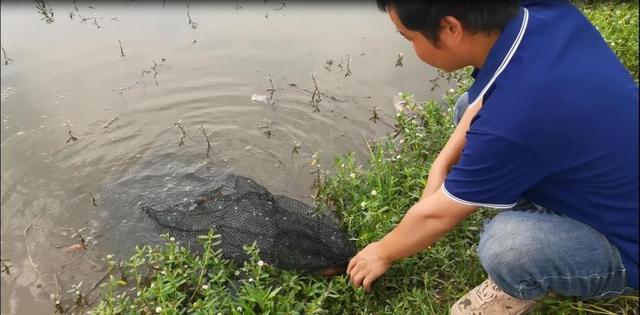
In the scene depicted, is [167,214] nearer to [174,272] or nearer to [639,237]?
[174,272]

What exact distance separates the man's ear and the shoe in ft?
3.71

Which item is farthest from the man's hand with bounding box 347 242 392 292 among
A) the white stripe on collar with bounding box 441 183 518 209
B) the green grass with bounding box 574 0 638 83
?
the green grass with bounding box 574 0 638 83

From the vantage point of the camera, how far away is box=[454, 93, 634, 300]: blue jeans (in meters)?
2.08

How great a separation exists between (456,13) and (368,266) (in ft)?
4.04

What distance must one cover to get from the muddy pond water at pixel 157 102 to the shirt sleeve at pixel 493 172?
2.08 metres

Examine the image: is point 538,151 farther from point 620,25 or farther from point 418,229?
point 620,25

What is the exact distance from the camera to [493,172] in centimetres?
189

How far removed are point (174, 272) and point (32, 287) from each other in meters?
1.10

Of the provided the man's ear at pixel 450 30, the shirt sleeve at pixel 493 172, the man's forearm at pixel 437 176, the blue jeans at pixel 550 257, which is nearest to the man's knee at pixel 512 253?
the blue jeans at pixel 550 257

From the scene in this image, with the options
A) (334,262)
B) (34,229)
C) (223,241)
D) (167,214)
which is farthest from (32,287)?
(334,262)

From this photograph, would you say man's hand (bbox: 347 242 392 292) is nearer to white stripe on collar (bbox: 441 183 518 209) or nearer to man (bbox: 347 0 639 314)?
man (bbox: 347 0 639 314)

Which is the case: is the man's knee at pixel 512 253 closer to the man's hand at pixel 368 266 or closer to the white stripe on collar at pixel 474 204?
the white stripe on collar at pixel 474 204

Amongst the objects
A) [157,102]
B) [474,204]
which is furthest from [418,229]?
[157,102]

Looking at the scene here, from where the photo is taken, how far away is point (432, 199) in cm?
216
